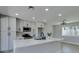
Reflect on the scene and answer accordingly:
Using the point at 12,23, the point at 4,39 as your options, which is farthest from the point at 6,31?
the point at 12,23

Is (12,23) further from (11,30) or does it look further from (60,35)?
(60,35)

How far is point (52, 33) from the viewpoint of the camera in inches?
140

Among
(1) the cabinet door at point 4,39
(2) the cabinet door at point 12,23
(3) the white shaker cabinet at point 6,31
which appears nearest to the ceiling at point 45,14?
(2) the cabinet door at point 12,23

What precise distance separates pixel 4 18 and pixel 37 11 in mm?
1360

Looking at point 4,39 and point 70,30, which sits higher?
point 70,30

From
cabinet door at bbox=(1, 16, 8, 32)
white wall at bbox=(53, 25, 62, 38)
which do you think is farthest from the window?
cabinet door at bbox=(1, 16, 8, 32)

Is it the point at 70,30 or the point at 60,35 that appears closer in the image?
the point at 60,35

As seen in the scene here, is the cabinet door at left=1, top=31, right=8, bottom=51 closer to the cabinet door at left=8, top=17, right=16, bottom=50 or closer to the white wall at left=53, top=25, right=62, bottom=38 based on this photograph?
the cabinet door at left=8, top=17, right=16, bottom=50

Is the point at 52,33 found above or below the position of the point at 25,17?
below

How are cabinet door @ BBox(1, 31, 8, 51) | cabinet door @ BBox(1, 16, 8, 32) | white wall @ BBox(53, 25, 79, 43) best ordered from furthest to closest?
cabinet door @ BBox(1, 31, 8, 51)
cabinet door @ BBox(1, 16, 8, 32)
white wall @ BBox(53, 25, 79, 43)

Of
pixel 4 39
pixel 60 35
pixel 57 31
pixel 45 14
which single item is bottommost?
pixel 4 39
